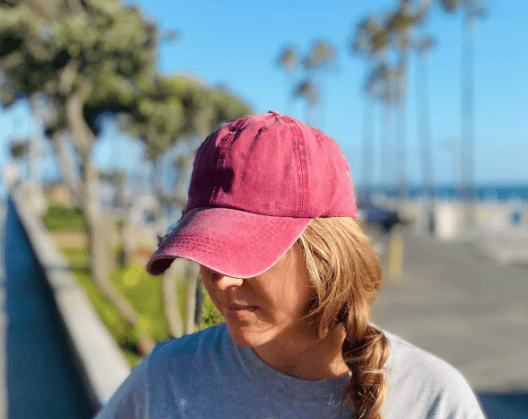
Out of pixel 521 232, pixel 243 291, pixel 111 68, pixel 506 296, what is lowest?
pixel 521 232

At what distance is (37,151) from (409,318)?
2232cm

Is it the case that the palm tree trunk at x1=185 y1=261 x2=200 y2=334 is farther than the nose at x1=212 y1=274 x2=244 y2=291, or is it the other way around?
the palm tree trunk at x1=185 y1=261 x2=200 y2=334

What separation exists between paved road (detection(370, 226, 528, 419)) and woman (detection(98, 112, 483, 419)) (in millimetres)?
4578

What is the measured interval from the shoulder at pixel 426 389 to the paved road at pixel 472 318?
14.9 feet

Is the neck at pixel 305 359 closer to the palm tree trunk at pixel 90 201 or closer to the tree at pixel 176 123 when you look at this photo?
the tree at pixel 176 123

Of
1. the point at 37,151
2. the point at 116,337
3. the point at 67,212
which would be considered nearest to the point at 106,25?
the point at 116,337

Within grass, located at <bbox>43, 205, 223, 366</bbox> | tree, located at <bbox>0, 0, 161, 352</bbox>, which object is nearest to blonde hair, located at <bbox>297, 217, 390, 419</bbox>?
grass, located at <bbox>43, 205, 223, 366</bbox>

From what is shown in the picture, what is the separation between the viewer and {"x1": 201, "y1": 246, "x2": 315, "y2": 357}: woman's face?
1130 millimetres

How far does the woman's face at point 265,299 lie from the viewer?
113 cm

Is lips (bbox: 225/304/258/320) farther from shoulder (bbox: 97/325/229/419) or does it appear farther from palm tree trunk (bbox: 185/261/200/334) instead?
palm tree trunk (bbox: 185/261/200/334)

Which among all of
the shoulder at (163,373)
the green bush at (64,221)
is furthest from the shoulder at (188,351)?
the green bush at (64,221)

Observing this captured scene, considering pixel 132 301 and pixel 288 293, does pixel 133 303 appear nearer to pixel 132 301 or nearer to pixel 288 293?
pixel 132 301

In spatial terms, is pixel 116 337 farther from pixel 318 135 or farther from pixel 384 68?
pixel 384 68

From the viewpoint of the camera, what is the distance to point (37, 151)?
25.6 meters
